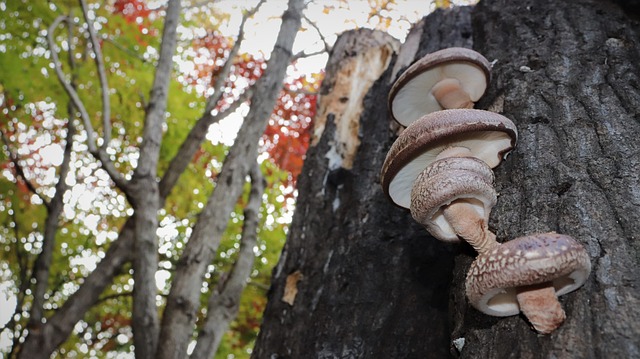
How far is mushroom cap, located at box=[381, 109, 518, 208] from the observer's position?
1.99 meters

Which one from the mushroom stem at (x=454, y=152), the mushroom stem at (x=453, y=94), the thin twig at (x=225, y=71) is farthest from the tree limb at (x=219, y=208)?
the mushroom stem at (x=454, y=152)

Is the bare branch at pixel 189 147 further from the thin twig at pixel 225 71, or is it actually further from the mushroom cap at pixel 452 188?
the mushroom cap at pixel 452 188

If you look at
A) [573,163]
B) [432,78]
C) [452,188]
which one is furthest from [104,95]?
[573,163]

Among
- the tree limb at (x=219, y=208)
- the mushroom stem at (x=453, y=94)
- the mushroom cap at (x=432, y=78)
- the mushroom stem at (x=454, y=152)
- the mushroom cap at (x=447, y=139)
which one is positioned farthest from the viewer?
the tree limb at (x=219, y=208)

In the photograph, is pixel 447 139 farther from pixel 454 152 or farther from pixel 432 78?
pixel 432 78

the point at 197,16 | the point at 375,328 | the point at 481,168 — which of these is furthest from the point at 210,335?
the point at 197,16

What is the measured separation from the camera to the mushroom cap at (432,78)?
2.75 m

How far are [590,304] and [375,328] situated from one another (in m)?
1.53

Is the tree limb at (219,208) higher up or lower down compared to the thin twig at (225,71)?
lower down

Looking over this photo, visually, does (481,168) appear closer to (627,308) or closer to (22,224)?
(627,308)

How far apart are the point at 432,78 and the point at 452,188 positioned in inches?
52.8

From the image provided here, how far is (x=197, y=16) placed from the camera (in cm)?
1182

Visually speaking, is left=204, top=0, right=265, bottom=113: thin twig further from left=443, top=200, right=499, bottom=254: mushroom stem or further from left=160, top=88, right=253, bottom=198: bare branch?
left=443, top=200, right=499, bottom=254: mushroom stem

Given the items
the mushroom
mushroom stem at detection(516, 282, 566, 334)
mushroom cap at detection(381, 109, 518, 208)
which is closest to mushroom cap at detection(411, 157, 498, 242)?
mushroom cap at detection(381, 109, 518, 208)
